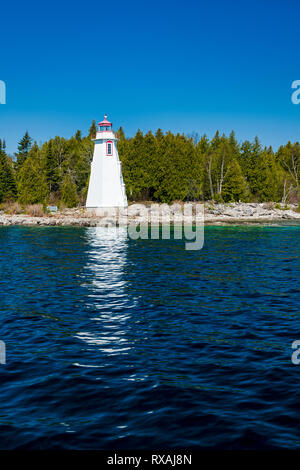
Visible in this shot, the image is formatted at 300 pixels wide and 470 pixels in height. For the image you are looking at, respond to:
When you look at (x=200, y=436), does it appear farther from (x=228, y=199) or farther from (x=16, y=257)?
(x=228, y=199)

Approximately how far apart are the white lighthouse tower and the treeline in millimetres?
14456

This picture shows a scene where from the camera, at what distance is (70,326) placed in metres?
13.7

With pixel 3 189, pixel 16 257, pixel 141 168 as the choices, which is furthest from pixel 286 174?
pixel 16 257

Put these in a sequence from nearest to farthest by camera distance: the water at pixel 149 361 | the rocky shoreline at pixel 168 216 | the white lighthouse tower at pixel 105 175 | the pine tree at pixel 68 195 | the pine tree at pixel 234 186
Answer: the water at pixel 149 361, the white lighthouse tower at pixel 105 175, the rocky shoreline at pixel 168 216, the pine tree at pixel 68 195, the pine tree at pixel 234 186

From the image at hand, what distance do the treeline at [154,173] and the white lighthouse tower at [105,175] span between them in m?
14.5

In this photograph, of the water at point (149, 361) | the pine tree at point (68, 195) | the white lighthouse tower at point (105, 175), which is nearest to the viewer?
the water at point (149, 361)

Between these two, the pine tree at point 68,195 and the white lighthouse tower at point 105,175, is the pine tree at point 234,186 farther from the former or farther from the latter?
the pine tree at point 68,195

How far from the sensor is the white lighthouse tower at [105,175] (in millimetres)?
61531

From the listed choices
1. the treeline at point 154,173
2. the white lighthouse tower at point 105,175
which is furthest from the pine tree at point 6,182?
the white lighthouse tower at point 105,175

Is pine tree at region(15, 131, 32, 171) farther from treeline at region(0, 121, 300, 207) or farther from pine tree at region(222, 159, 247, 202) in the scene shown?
pine tree at region(222, 159, 247, 202)

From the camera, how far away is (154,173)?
81.6 metres

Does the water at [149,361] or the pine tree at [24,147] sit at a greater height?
the pine tree at [24,147]

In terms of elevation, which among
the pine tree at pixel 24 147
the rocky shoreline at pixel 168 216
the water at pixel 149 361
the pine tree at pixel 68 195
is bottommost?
the water at pixel 149 361

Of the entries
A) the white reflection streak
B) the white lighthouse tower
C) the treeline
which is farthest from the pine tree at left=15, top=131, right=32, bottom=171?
the white reflection streak
